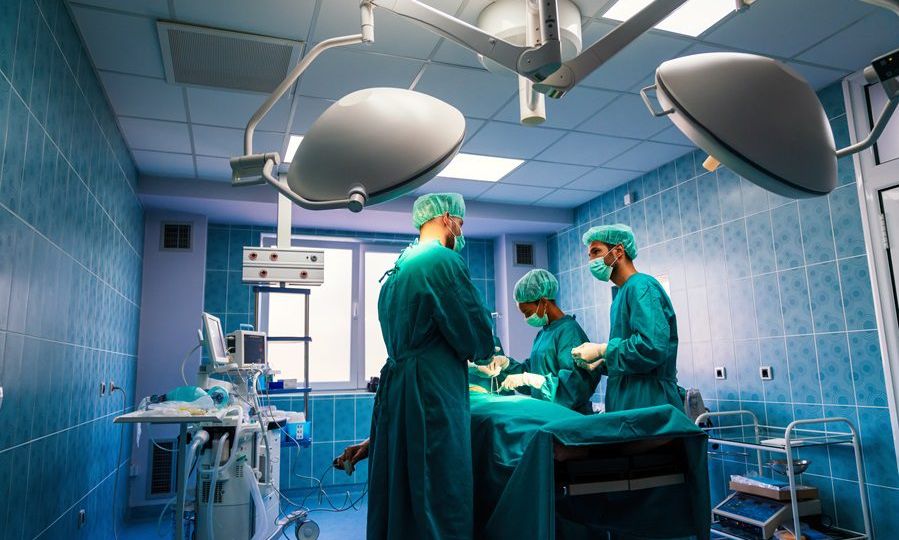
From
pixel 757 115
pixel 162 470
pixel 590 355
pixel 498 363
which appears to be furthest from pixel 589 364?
pixel 162 470

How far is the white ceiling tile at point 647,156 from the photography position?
14.1ft

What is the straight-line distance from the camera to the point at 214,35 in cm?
281

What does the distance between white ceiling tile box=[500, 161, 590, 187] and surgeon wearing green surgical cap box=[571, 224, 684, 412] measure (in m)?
2.05

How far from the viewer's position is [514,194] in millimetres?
5359

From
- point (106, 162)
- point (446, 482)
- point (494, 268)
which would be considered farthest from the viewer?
point (494, 268)

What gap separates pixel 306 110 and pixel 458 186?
5.76ft

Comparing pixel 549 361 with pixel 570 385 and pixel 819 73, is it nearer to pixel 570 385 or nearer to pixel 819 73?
pixel 570 385

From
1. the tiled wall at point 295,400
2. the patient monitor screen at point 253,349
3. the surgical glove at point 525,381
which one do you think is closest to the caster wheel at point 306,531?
the patient monitor screen at point 253,349

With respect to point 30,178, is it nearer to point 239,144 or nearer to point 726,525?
point 239,144

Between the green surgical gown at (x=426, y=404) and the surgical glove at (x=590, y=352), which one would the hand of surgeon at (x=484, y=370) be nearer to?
the surgical glove at (x=590, y=352)

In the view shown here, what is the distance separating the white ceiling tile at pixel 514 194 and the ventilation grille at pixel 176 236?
8.36 ft

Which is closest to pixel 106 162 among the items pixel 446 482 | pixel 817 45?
pixel 446 482

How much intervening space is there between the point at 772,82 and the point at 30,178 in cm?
232

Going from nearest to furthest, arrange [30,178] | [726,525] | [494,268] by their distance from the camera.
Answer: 1. [30,178]
2. [726,525]
3. [494,268]
